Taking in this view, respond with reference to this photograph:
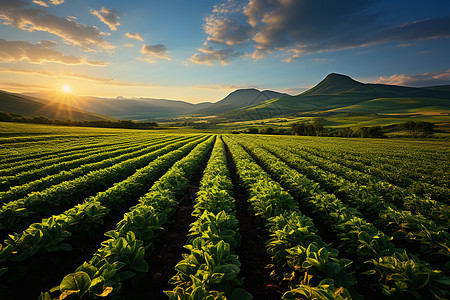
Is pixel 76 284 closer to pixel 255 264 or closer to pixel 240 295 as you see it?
pixel 240 295

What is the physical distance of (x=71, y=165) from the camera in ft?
48.2

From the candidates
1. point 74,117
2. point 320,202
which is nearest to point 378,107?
point 320,202

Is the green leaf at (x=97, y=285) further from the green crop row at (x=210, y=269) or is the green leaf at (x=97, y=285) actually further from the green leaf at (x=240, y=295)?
the green leaf at (x=240, y=295)

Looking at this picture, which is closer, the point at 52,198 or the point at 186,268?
the point at 186,268

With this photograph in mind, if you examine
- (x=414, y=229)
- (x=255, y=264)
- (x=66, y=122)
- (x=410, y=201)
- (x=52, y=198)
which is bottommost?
(x=255, y=264)

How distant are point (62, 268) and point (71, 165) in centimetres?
1318

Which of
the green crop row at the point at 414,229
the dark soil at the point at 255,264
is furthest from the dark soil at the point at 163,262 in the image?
the green crop row at the point at 414,229

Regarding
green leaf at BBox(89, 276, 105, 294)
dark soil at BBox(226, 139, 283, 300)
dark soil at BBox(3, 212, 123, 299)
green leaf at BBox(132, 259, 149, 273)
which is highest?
green leaf at BBox(89, 276, 105, 294)

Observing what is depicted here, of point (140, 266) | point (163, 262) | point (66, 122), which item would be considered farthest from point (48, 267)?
point (66, 122)

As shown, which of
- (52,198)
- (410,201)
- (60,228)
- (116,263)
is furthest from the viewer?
(410,201)

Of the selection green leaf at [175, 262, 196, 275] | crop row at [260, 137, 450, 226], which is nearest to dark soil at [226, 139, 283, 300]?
green leaf at [175, 262, 196, 275]

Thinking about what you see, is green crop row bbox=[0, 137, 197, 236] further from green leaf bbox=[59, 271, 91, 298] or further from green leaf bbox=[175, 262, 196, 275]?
green leaf bbox=[175, 262, 196, 275]

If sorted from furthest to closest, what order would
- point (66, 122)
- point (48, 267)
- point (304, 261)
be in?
point (66, 122), point (48, 267), point (304, 261)

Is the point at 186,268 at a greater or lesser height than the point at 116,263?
lesser
